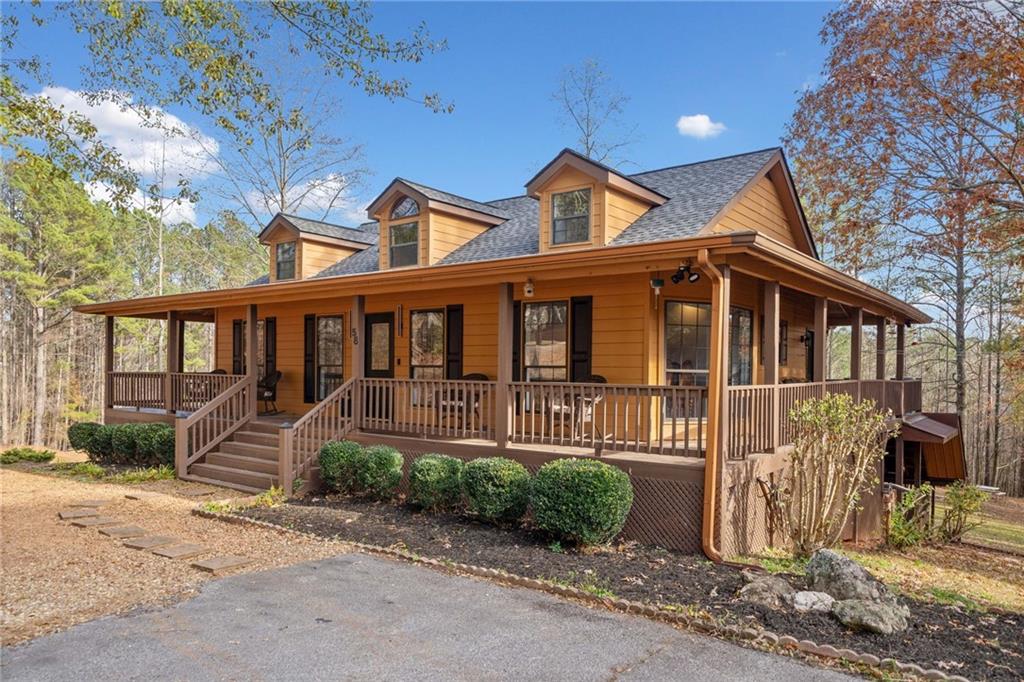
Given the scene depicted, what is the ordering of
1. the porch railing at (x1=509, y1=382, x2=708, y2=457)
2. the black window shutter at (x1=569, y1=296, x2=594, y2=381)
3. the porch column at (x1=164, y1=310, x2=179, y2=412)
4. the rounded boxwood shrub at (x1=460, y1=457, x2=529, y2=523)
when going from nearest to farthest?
1. the porch railing at (x1=509, y1=382, x2=708, y2=457)
2. the rounded boxwood shrub at (x1=460, y1=457, x2=529, y2=523)
3. the black window shutter at (x1=569, y1=296, x2=594, y2=381)
4. the porch column at (x1=164, y1=310, x2=179, y2=412)

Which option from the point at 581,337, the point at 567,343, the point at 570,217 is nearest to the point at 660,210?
the point at 570,217

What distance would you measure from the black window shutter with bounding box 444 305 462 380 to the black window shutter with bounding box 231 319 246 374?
649 cm

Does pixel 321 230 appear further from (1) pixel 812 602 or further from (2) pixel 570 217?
(1) pixel 812 602

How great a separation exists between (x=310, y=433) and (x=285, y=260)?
6.67 meters

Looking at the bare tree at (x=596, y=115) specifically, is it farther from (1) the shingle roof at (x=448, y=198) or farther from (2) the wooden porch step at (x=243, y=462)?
(2) the wooden porch step at (x=243, y=462)

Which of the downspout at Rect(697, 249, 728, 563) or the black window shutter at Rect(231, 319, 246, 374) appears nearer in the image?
the downspout at Rect(697, 249, 728, 563)

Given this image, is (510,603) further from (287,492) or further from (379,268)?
(379,268)

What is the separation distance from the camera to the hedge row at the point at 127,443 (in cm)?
1175

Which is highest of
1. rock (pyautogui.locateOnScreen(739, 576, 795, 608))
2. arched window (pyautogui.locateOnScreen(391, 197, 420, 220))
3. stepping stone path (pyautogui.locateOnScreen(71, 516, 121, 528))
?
arched window (pyautogui.locateOnScreen(391, 197, 420, 220))

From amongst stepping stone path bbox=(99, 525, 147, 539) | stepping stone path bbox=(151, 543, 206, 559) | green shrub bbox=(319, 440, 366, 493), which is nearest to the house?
green shrub bbox=(319, 440, 366, 493)

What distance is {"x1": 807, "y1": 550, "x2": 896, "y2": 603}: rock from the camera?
16.4 ft

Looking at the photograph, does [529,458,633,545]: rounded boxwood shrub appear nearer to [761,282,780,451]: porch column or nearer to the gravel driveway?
the gravel driveway

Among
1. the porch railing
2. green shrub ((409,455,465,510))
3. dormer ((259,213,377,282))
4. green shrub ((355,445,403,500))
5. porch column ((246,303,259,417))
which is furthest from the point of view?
dormer ((259,213,377,282))

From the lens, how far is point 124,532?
7.36m
